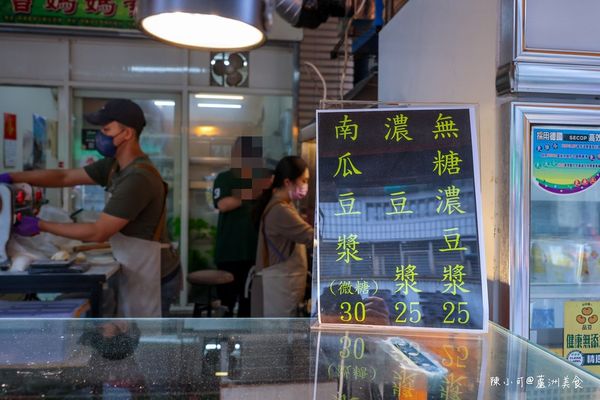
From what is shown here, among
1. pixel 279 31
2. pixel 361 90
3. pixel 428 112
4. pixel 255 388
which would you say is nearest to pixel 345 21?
pixel 361 90

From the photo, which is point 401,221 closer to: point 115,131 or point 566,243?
point 566,243

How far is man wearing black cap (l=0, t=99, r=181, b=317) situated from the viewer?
2.82 meters

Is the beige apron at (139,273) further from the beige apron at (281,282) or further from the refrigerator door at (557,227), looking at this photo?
the refrigerator door at (557,227)

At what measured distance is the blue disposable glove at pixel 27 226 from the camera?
9.20 ft

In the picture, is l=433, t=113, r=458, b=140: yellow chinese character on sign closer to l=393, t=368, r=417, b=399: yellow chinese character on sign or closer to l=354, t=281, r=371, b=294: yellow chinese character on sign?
l=354, t=281, r=371, b=294: yellow chinese character on sign

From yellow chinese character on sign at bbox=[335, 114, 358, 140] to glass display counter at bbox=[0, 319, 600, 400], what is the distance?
21.8 inches

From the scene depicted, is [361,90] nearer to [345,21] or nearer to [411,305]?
[345,21]

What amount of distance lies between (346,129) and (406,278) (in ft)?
1.48

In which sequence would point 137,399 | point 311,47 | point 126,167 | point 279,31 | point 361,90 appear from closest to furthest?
point 137,399 → point 126,167 → point 361,90 → point 279,31 → point 311,47

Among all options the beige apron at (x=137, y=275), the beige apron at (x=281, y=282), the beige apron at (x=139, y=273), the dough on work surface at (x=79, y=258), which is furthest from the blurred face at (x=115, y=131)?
the beige apron at (x=281, y=282)

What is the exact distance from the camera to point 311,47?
6.32 metres

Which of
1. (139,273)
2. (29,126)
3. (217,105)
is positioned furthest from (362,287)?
(29,126)

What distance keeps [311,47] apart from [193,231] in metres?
2.65

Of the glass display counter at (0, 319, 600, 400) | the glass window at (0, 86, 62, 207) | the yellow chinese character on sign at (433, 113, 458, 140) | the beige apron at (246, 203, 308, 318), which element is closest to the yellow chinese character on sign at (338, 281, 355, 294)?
the glass display counter at (0, 319, 600, 400)
